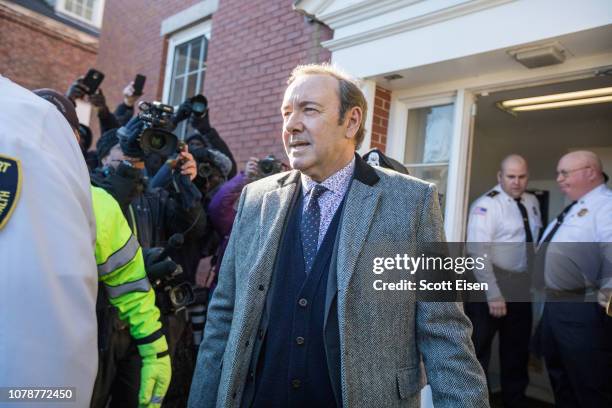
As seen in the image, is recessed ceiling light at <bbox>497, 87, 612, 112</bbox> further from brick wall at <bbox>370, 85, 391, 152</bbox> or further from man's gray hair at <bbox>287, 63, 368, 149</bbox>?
man's gray hair at <bbox>287, 63, 368, 149</bbox>

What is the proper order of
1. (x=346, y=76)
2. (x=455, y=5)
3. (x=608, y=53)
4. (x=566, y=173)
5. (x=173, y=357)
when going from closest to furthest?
(x=346, y=76), (x=173, y=357), (x=608, y=53), (x=455, y=5), (x=566, y=173)

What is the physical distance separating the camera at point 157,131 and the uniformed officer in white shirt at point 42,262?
1974mm

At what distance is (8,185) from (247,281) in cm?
105

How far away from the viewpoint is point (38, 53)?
52.8 ft

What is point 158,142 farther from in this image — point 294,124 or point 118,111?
point 118,111

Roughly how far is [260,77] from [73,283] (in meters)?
4.63

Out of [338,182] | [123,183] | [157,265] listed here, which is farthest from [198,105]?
[338,182]

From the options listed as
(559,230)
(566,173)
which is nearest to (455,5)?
(566,173)

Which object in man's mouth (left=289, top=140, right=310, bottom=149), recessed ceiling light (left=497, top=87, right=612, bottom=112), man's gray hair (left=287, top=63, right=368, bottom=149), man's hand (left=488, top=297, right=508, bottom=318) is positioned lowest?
man's hand (left=488, top=297, right=508, bottom=318)

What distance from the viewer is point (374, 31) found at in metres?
3.88

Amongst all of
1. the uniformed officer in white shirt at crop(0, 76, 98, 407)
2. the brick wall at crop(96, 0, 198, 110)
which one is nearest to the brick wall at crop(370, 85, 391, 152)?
the uniformed officer in white shirt at crop(0, 76, 98, 407)

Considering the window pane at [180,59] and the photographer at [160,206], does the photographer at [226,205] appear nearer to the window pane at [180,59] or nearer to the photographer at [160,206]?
the photographer at [160,206]

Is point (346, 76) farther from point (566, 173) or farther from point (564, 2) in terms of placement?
point (566, 173)

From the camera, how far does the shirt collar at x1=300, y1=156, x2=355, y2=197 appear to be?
183cm
